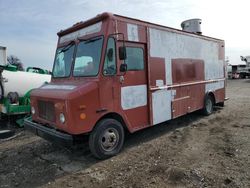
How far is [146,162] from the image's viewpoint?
203 inches

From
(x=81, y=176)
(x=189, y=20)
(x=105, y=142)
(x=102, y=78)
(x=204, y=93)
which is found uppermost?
(x=189, y=20)

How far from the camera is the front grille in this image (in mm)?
5279

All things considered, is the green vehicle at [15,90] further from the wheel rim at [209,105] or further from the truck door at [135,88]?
the wheel rim at [209,105]

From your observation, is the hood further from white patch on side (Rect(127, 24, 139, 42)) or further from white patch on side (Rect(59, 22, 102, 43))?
white patch on side (Rect(127, 24, 139, 42))

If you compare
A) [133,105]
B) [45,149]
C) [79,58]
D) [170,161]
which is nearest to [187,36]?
[133,105]

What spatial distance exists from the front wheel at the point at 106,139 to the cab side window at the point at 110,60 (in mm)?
1021

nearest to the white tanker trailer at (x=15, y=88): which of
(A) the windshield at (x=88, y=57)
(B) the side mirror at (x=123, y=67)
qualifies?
(A) the windshield at (x=88, y=57)

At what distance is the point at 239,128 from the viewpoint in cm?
751

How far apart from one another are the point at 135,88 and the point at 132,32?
130cm

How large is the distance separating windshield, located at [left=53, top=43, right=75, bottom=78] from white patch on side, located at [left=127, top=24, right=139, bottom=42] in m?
1.33

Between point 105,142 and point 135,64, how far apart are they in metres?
1.94

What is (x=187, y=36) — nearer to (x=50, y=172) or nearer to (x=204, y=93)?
(x=204, y=93)

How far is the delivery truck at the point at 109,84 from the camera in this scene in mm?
5000

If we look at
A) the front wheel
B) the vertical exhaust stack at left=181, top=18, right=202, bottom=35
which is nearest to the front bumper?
the front wheel
